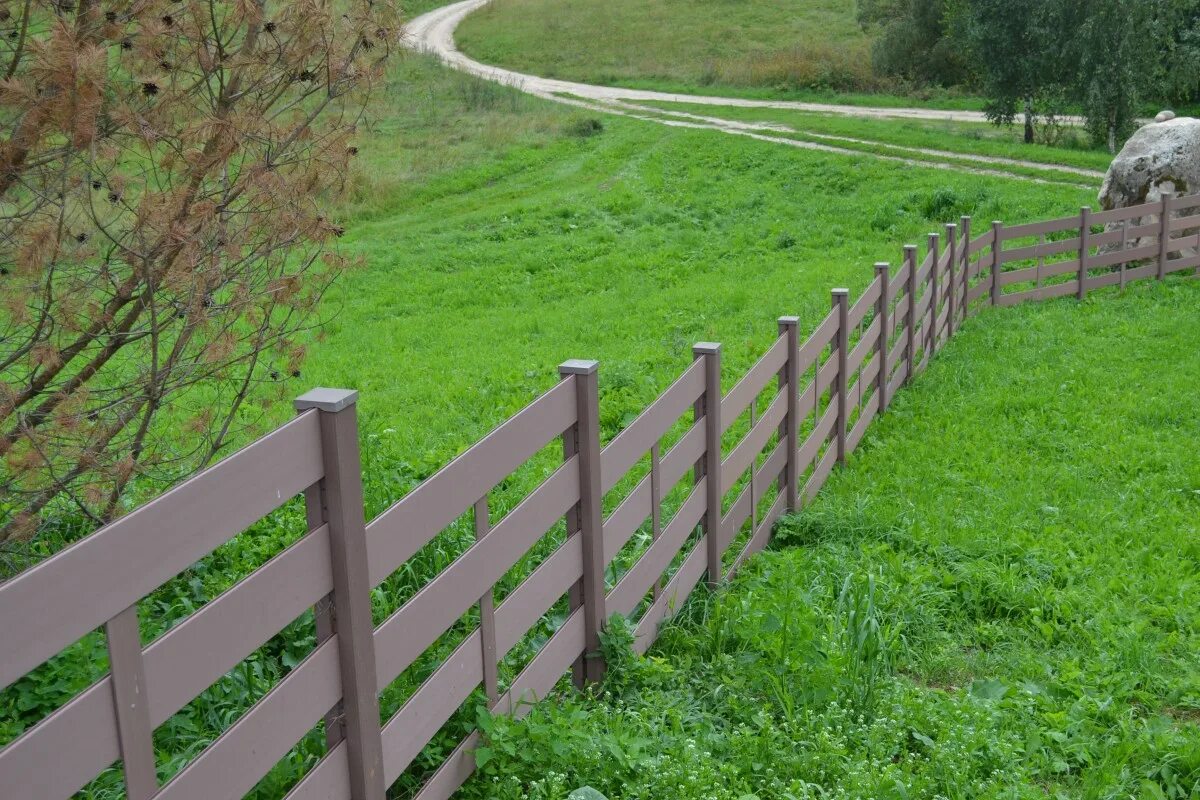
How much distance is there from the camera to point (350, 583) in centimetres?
299

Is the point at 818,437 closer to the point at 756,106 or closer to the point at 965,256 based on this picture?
the point at 965,256

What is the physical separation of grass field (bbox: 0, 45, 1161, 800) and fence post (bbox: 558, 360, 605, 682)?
268 millimetres

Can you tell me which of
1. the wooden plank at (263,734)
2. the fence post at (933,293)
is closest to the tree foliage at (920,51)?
the fence post at (933,293)

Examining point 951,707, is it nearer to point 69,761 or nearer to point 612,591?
point 612,591

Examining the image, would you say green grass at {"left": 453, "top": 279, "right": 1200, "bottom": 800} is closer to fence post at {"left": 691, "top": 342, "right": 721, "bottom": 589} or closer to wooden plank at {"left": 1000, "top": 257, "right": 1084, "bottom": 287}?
fence post at {"left": 691, "top": 342, "right": 721, "bottom": 589}

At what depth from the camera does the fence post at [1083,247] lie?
1452 centimetres

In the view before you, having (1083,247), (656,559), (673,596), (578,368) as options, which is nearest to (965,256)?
(1083,247)

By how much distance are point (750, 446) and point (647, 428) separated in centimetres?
139

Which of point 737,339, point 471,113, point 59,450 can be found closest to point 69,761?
point 59,450

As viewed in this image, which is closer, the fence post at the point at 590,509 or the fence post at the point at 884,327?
the fence post at the point at 590,509

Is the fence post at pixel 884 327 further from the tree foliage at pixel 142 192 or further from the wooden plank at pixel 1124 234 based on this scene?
the wooden plank at pixel 1124 234

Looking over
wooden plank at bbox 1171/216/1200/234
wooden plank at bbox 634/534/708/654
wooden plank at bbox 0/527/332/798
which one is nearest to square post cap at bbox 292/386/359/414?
wooden plank at bbox 0/527/332/798

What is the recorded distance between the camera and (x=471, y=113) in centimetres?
3656

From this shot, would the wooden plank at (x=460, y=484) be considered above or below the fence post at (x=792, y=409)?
above
